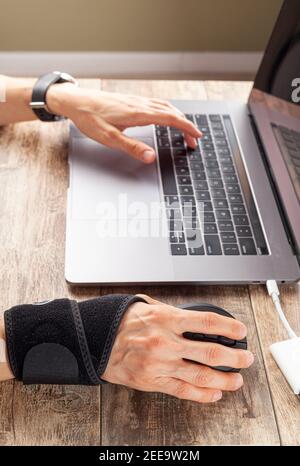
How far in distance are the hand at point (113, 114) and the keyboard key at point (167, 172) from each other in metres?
0.03

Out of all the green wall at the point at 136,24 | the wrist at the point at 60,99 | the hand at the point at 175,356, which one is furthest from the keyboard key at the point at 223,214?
the green wall at the point at 136,24

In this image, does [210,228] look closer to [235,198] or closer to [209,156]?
[235,198]

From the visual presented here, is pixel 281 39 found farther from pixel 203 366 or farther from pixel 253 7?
pixel 253 7

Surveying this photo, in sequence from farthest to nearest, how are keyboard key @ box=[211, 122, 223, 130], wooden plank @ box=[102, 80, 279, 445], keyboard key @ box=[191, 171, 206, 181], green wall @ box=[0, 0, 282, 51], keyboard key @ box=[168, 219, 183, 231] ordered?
green wall @ box=[0, 0, 282, 51]
keyboard key @ box=[211, 122, 223, 130]
keyboard key @ box=[191, 171, 206, 181]
keyboard key @ box=[168, 219, 183, 231]
wooden plank @ box=[102, 80, 279, 445]

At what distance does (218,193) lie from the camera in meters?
1.01

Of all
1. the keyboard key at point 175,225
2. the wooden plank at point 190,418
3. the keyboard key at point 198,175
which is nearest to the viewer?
the wooden plank at point 190,418

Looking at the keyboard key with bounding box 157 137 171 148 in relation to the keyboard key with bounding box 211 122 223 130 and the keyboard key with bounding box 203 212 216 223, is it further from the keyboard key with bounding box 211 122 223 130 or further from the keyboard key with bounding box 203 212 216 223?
the keyboard key with bounding box 203 212 216 223

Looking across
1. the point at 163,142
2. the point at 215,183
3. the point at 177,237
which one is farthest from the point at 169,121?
the point at 177,237

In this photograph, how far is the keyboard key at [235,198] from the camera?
1001 millimetres

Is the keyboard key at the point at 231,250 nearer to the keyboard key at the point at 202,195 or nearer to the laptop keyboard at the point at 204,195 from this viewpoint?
the laptop keyboard at the point at 204,195

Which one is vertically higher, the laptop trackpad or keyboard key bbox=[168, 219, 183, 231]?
keyboard key bbox=[168, 219, 183, 231]

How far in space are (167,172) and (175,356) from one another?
0.39 m

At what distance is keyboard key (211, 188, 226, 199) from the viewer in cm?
101

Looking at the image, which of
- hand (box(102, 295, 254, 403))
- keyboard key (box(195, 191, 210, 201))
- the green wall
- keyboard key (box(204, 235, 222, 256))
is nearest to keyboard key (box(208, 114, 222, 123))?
keyboard key (box(195, 191, 210, 201))
